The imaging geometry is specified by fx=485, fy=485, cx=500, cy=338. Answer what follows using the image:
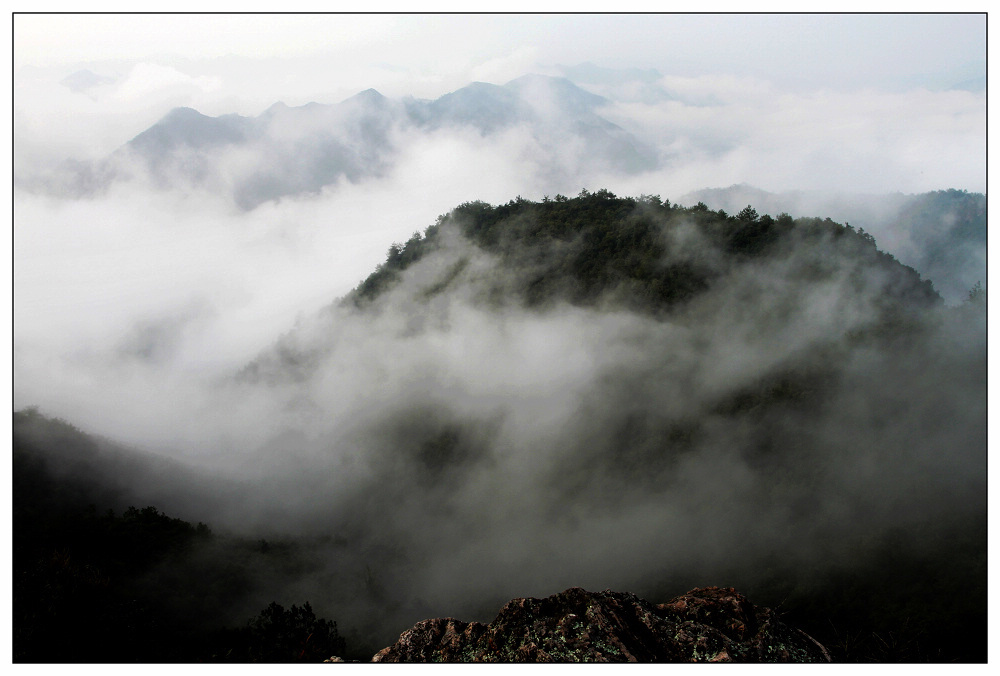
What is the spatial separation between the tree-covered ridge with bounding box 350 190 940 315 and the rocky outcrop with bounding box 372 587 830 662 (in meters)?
27.4

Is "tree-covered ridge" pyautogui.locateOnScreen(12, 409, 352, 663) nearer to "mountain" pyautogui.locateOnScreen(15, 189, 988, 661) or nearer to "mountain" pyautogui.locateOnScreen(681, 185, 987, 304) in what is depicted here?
"mountain" pyautogui.locateOnScreen(15, 189, 988, 661)

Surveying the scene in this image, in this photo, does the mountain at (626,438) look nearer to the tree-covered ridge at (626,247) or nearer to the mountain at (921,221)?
the tree-covered ridge at (626,247)

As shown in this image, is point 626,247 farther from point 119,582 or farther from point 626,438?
point 119,582

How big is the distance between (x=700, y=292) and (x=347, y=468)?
92.4 feet

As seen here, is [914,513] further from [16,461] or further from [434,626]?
[16,461]

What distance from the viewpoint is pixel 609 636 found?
6.75 m

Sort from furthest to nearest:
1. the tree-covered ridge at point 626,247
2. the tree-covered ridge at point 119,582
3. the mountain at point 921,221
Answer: the mountain at point 921,221, the tree-covered ridge at point 626,247, the tree-covered ridge at point 119,582

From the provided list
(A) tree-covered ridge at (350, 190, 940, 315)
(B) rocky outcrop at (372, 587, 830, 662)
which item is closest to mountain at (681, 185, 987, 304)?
(A) tree-covered ridge at (350, 190, 940, 315)

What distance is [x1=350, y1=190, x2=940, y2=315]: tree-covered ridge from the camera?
1192 inches

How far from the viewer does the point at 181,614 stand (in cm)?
1133

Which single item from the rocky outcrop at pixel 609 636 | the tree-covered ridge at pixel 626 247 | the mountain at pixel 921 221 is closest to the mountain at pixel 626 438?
the tree-covered ridge at pixel 626 247

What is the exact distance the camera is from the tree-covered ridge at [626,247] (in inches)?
1192

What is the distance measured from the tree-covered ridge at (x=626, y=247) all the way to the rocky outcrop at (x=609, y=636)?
27393mm

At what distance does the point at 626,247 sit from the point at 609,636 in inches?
1263
